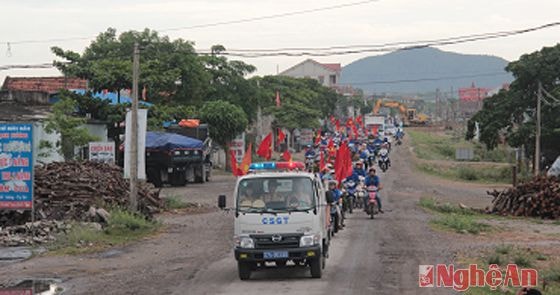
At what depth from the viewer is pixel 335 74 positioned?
190 metres

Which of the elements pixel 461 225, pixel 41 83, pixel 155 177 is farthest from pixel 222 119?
pixel 461 225

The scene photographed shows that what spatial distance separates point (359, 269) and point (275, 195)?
2.55 metres

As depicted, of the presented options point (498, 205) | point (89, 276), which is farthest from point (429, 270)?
point (498, 205)

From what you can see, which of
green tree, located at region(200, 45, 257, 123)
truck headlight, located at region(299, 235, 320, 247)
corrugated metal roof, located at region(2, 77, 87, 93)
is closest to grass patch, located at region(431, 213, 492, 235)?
truck headlight, located at region(299, 235, 320, 247)

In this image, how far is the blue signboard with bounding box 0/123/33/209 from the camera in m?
22.6

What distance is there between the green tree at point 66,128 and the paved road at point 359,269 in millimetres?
14063

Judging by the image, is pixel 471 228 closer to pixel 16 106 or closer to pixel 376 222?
pixel 376 222

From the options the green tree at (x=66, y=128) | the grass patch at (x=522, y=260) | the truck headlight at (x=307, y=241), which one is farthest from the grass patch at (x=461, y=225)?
the green tree at (x=66, y=128)

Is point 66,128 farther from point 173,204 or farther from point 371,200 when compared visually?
point 371,200

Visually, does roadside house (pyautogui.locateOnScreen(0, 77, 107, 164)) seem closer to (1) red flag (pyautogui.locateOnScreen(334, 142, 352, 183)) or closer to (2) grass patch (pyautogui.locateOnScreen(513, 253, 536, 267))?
(1) red flag (pyautogui.locateOnScreen(334, 142, 352, 183))

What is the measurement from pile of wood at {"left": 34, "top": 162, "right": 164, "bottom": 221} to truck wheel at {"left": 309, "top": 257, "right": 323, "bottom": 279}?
38.6 feet

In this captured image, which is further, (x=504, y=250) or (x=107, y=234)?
(x=107, y=234)

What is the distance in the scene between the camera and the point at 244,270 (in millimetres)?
15914

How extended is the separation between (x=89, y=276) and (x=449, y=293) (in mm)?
7382
